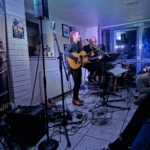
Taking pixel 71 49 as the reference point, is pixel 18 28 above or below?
above

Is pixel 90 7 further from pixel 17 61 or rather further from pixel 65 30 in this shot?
pixel 17 61

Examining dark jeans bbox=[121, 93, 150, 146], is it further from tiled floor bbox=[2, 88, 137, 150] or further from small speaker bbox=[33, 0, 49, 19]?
small speaker bbox=[33, 0, 49, 19]

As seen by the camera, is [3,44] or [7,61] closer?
[3,44]

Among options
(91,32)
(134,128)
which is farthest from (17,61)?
(91,32)

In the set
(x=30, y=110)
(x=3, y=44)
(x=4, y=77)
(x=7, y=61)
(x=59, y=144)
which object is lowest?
(x=59, y=144)

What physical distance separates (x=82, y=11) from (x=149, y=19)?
2.26 meters

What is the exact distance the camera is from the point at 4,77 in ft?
5.24

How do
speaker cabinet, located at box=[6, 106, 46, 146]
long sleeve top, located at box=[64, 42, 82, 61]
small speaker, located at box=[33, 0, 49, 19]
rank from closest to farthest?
small speaker, located at box=[33, 0, 49, 19] → speaker cabinet, located at box=[6, 106, 46, 146] → long sleeve top, located at box=[64, 42, 82, 61]

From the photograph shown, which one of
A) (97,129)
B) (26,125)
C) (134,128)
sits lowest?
(97,129)

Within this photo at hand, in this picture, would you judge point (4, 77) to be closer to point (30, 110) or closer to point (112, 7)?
point (30, 110)

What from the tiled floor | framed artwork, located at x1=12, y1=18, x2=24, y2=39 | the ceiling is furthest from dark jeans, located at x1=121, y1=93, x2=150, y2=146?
the ceiling

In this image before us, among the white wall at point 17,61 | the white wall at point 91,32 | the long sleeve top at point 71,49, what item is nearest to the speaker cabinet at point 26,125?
the white wall at point 17,61

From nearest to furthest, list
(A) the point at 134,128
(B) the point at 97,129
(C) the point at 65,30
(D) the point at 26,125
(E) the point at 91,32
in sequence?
(A) the point at 134,128 < (D) the point at 26,125 < (B) the point at 97,129 < (C) the point at 65,30 < (E) the point at 91,32

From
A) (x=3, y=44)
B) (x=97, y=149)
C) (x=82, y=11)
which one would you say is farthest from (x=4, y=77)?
(x=82, y=11)
